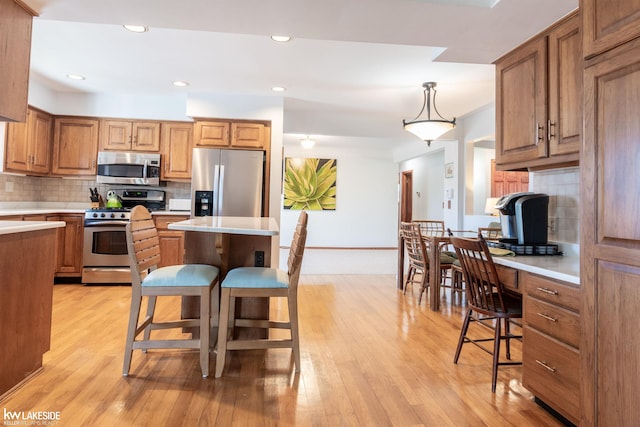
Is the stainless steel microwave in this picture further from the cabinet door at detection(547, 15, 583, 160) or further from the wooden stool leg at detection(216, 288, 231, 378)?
the cabinet door at detection(547, 15, 583, 160)

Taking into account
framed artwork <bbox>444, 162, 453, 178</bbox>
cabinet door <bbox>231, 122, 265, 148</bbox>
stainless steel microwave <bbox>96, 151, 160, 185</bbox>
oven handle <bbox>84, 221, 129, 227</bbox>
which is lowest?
oven handle <bbox>84, 221, 129, 227</bbox>

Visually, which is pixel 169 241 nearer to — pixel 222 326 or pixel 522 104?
pixel 222 326

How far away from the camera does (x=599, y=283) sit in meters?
1.41

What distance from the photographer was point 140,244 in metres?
2.08

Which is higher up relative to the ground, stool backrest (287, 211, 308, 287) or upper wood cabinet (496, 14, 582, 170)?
upper wood cabinet (496, 14, 582, 170)

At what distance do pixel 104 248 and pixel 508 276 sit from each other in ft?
14.3

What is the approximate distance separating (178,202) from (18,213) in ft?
5.30

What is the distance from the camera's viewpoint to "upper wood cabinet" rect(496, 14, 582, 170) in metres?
2.02

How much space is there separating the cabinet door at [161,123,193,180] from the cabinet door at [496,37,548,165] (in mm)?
3762

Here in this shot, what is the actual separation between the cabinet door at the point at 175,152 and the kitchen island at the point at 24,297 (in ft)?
8.72

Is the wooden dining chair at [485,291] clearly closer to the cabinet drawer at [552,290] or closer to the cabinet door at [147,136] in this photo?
the cabinet drawer at [552,290]

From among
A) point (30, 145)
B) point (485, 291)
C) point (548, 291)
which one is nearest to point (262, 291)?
point (485, 291)

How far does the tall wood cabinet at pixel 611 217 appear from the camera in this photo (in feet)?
4.22

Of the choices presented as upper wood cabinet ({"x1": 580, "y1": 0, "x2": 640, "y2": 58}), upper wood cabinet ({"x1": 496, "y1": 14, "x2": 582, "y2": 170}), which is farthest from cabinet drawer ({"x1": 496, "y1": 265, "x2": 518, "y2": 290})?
upper wood cabinet ({"x1": 580, "y1": 0, "x2": 640, "y2": 58})
